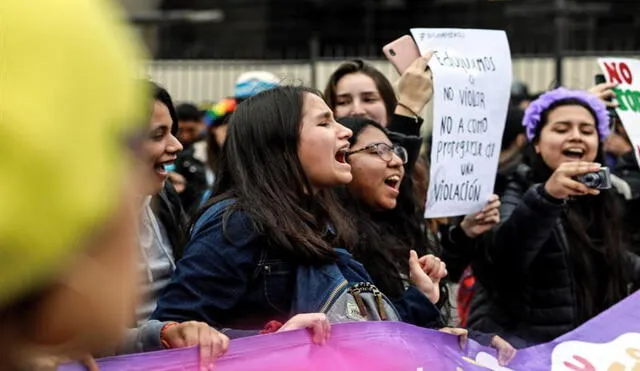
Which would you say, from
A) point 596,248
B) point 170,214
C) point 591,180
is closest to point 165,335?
point 170,214

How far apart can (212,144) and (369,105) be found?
8.89 ft

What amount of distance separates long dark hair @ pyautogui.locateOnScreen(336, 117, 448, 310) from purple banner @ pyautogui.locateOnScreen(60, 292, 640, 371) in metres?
0.52

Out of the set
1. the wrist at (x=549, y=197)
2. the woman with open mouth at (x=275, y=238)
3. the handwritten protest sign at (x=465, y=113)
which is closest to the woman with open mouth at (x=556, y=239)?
the wrist at (x=549, y=197)

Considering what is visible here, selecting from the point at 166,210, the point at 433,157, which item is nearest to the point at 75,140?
the point at 166,210

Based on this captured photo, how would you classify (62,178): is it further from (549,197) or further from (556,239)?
(556,239)

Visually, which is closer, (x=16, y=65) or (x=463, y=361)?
(x=16, y=65)

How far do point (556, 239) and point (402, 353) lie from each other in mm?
1908

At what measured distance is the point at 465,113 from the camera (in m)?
5.09

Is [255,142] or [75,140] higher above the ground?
[75,140]

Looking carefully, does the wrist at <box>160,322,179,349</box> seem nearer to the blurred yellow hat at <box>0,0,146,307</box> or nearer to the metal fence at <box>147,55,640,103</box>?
the blurred yellow hat at <box>0,0,146,307</box>

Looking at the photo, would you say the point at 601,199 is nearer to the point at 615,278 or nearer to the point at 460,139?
the point at 615,278

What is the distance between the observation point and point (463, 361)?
3.54 metres

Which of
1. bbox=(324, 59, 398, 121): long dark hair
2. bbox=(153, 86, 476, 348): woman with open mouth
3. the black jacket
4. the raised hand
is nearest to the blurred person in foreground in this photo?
bbox=(153, 86, 476, 348): woman with open mouth

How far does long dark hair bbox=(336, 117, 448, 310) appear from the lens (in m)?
4.09
